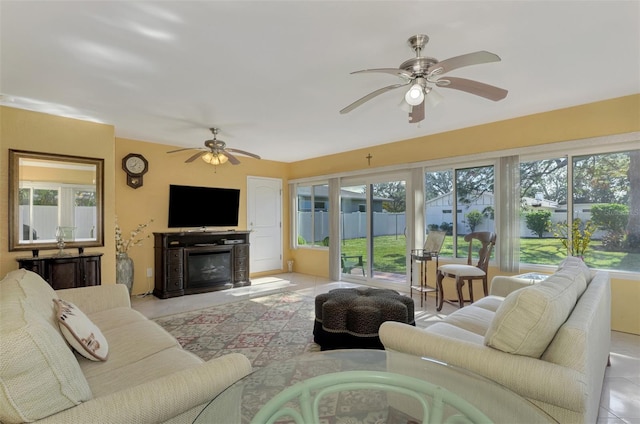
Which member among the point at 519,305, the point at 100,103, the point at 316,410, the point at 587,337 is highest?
the point at 100,103

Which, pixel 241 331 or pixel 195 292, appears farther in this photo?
pixel 195 292

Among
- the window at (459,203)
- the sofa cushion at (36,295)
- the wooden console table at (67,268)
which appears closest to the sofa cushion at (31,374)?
the sofa cushion at (36,295)

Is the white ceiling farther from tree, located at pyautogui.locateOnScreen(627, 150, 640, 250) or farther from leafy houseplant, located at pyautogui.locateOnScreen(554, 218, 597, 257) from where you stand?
leafy houseplant, located at pyautogui.locateOnScreen(554, 218, 597, 257)

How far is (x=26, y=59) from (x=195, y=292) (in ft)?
12.0

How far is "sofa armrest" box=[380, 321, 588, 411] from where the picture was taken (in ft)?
3.77

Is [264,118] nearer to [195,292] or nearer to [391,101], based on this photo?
[391,101]

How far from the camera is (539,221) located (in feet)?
12.5

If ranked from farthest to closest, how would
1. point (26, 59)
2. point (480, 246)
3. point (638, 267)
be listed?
point (480, 246) < point (638, 267) < point (26, 59)

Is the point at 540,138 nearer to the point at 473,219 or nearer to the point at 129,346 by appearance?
the point at 473,219

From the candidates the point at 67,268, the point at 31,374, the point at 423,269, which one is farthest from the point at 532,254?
the point at 67,268

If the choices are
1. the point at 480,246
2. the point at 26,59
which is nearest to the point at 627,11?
the point at 480,246

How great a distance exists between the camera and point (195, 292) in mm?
5027

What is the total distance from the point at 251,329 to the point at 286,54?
272 cm

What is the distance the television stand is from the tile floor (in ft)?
0.65
